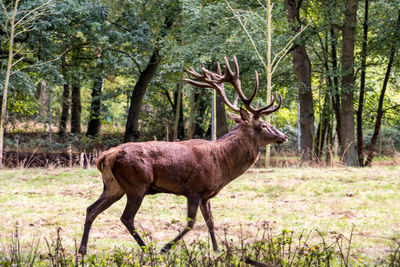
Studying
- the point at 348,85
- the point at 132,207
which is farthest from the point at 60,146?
the point at 132,207

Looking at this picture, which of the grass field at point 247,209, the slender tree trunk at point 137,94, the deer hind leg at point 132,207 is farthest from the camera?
the slender tree trunk at point 137,94

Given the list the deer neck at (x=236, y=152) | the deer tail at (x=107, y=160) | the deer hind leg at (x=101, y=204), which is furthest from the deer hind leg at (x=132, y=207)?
the deer neck at (x=236, y=152)

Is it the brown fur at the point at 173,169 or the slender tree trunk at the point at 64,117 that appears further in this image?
the slender tree trunk at the point at 64,117

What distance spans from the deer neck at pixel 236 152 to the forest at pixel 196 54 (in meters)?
6.98

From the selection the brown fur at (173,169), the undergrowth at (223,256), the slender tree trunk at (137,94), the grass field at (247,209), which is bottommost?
the grass field at (247,209)

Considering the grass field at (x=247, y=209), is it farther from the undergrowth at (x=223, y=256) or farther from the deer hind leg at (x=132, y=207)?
the undergrowth at (x=223, y=256)

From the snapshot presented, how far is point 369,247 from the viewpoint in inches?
264

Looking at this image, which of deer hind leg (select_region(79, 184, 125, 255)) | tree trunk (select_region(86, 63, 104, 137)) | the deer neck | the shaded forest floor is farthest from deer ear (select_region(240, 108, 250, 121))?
tree trunk (select_region(86, 63, 104, 137))

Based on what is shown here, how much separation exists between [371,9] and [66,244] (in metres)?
15.0

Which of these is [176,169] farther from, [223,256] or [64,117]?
[64,117]

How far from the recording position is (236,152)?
6625mm

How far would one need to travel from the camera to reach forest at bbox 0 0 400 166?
16250mm

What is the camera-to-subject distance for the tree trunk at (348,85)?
Answer: 53.8ft

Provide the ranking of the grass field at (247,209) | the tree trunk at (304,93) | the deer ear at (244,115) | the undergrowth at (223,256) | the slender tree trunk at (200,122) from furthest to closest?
the slender tree trunk at (200,122)
the tree trunk at (304,93)
the grass field at (247,209)
the deer ear at (244,115)
the undergrowth at (223,256)
